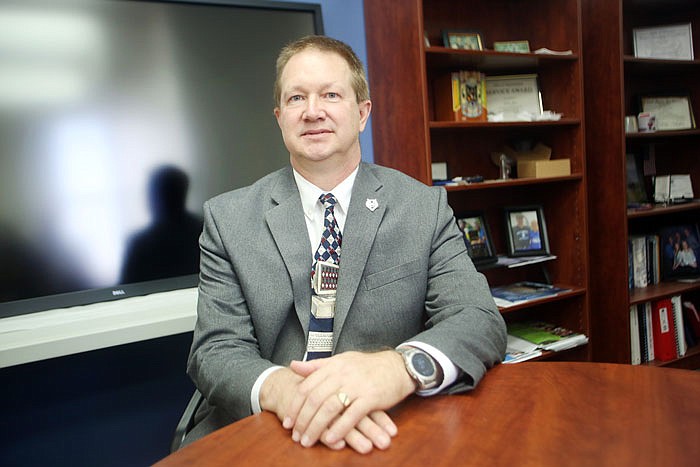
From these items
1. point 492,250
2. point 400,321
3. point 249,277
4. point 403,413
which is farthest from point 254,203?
point 492,250

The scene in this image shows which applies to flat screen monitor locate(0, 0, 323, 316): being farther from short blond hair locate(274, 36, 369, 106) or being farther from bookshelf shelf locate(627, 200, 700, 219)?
bookshelf shelf locate(627, 200, 700, 219)

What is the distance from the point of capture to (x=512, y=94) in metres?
2.62

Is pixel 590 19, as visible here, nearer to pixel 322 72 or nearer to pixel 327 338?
pixel 322 72

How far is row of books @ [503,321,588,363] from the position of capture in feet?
7.93

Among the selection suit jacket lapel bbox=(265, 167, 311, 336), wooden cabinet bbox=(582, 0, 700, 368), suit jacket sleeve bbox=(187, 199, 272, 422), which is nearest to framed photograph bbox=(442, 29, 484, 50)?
wooden cabinet bbox=(582, 0, 700, 368)

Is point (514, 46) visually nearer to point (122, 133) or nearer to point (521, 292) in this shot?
point (521, 292)

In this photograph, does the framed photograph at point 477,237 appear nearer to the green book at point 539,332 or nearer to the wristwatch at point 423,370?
the green book at point 539,332

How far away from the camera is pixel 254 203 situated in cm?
139

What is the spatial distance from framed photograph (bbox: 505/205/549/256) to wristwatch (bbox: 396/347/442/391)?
185 centimetres

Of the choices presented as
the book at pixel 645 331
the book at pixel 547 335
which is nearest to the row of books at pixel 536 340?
the book at pixel 547 335

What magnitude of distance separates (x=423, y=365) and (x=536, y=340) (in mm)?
1811

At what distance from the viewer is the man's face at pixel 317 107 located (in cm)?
134

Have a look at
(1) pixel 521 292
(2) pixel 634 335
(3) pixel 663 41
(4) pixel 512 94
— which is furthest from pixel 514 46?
(2) pixel 634 335

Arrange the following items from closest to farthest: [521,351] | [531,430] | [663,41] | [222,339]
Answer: [531,430] < [222,339] < [521,351] < [663,41]
